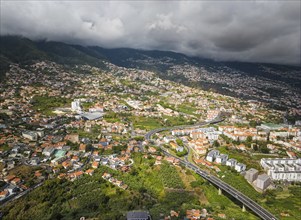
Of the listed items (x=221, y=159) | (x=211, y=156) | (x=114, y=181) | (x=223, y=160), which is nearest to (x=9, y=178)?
(x=114, y=181)

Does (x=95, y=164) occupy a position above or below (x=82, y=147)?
below

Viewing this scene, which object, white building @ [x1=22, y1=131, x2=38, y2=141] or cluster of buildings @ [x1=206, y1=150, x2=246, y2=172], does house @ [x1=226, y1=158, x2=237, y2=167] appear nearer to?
cluster of buildings @ [x1=206, y1=150, x2=246, y2=172]

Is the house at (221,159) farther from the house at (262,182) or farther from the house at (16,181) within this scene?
the house at (16,181)

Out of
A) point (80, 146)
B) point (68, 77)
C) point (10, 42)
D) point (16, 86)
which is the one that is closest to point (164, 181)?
point (80, 146)

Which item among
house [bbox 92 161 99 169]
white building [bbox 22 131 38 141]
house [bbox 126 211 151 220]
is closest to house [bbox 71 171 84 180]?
house [bbox 92 161 99 169]

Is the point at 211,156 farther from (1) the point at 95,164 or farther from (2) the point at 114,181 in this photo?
(1) the point at 95,164

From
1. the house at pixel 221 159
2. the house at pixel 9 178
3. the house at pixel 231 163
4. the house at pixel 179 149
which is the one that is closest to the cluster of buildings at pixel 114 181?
the house at pixel 9 178
